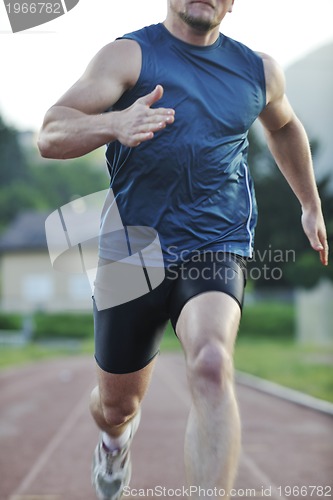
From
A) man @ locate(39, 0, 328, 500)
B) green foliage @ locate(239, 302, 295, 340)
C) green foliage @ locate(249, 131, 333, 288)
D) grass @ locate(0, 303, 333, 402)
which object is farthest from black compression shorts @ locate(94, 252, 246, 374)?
green foliage @ locate(239, 302, 295, 340)

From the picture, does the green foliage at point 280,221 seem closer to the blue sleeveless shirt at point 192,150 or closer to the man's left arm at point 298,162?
the man's left arm at point 298,162

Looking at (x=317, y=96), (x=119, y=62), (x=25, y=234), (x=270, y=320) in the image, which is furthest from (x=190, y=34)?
(x=25, y=234)

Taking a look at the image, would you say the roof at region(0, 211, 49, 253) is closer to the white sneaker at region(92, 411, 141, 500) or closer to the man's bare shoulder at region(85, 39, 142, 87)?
the white sneaker at region(92, 411, 141, 500)

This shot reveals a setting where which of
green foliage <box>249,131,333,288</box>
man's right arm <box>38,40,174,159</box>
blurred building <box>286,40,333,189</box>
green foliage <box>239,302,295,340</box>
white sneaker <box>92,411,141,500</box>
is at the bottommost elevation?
green foliage <box>239,302,295,340</box>

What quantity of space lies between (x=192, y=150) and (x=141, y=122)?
1.69 ft

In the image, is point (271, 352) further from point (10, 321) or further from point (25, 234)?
point (25, 234)

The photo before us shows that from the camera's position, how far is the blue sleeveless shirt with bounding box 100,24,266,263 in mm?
2822

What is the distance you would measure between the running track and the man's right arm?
2759 mm

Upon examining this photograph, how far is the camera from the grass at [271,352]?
44.4 ft

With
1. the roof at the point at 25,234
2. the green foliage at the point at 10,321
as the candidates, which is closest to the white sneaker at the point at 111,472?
the green foliage at the point at 10,321

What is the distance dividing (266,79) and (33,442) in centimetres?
570

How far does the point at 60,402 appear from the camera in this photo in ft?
39.6

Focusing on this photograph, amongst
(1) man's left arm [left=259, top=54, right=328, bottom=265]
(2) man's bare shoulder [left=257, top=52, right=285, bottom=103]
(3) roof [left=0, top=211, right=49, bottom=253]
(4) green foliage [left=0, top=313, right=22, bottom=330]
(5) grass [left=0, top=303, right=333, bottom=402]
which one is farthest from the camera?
(3) roof [left=0, top=211, right=49, bottom=253]

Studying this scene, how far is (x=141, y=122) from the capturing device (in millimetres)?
2340
